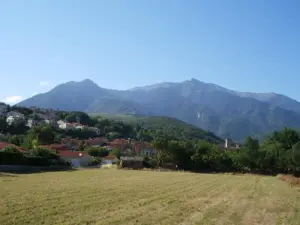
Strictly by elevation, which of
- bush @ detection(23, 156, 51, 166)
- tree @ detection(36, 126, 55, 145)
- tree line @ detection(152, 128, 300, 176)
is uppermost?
tree @ detection(36, 126, 55, 145)

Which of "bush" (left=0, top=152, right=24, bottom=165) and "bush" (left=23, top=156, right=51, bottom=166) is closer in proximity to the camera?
"bush" (left=0, top=152, right=24, bottom=165)

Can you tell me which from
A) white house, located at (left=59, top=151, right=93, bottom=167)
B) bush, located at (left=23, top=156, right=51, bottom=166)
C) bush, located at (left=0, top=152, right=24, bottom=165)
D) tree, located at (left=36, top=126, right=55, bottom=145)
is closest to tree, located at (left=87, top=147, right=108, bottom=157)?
white house, located at (left=59, top=151, right=93, bottom=167)

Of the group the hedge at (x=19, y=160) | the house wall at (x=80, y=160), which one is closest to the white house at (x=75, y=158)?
the house wall at (x=80, y=160)

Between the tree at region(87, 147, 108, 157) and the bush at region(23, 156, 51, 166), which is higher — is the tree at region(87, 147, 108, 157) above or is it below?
above

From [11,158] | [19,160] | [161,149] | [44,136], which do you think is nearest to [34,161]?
[19,160]

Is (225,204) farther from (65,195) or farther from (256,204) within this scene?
(65,195)

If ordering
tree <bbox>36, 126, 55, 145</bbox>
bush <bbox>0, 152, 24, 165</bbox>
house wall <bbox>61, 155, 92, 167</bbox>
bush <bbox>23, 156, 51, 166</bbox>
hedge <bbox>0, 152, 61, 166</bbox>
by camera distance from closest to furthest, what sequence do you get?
1. bush <bbox>0, 152, 24, 165</bbox>
2. hedge <bbox>0, 152, 61, 166</bbox>
3. bush <bbox>23, 156, 51, 166</bbox>
4. house wall <bbox>61, 155, 92, 167</bbox>
5. tree <bbox>36, 126, 55, 145</bbox>

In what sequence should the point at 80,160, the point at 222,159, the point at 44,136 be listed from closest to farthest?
the point at 222,159, the point at 80,160, the point at 44,136

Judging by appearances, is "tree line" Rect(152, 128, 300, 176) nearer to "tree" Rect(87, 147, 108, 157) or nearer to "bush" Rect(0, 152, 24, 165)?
"tree" Rect(87, 147, 108, 157)

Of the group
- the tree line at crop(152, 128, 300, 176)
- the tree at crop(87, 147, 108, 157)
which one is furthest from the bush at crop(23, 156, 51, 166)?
the tree at crop(87, 147, 108, 157)

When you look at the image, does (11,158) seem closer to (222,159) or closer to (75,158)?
(75,158)

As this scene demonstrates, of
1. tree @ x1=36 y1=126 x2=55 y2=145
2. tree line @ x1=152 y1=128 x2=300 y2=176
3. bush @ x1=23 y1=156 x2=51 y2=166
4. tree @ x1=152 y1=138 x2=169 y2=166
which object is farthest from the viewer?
tree @ x1=36 y1=126 x2=55 y2=145

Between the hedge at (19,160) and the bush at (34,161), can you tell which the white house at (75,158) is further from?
the bush at (34,161)

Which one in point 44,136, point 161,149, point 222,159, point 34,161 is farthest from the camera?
point 44,136
